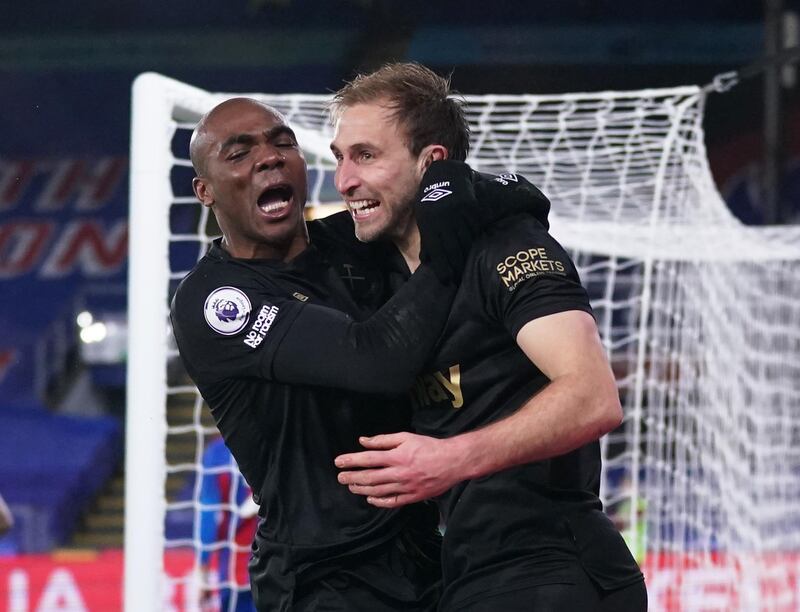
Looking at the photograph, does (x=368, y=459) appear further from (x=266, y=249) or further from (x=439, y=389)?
(x=266, y=249)

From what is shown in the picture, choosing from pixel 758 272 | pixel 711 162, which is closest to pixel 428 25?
pixel 711 162

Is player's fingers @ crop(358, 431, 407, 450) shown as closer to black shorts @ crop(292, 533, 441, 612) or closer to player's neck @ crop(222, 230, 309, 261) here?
black shorts @ crop(292, 533, 441, 612)

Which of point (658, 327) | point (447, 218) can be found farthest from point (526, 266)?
point (658, 327)

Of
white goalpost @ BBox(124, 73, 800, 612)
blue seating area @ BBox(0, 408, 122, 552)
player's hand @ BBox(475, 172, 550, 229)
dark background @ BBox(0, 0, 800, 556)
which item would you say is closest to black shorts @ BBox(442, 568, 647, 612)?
player's hand @ BBox(475, 172, 550, 229)

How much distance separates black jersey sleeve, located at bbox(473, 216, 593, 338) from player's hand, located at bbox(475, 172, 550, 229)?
0.08 feet

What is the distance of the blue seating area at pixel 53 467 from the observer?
10586mm

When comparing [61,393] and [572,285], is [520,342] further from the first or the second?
[61,393]

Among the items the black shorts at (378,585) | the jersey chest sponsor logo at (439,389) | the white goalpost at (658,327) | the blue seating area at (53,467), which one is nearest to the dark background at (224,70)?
the blue seating area at (53,467)

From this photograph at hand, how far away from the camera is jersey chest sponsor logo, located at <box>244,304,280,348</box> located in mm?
2107

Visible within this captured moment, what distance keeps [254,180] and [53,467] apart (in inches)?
362

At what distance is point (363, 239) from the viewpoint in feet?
7.34

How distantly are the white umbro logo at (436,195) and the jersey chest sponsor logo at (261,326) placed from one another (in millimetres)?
343

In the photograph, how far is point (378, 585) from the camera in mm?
2215

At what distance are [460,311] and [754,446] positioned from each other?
4290 millimetres
